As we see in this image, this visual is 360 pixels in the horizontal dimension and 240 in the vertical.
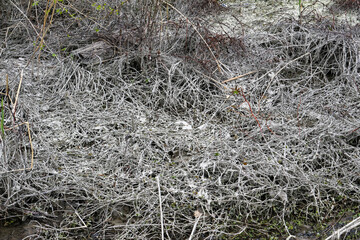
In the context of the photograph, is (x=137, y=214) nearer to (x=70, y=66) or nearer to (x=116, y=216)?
(x=116, y=216)

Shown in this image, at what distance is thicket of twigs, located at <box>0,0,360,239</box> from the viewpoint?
2.64m

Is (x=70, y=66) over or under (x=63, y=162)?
over

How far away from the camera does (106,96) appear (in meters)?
3.89

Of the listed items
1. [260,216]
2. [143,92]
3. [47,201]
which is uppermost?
[143,92]

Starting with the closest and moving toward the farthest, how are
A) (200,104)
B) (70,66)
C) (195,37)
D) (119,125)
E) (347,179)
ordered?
1. (347,179)
2. (119,125)
3. (200,104)
4. (70,66)
5. (195,37)

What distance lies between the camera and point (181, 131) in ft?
11.2

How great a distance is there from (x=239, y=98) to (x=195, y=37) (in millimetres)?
1060

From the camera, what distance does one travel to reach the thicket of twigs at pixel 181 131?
2641 millimetres

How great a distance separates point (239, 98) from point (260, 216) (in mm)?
1473

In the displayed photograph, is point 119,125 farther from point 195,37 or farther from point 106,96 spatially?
point 195,37

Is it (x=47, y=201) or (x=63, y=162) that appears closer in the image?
(x=47, y=201)

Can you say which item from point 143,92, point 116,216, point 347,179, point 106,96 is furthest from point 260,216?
point 106,96

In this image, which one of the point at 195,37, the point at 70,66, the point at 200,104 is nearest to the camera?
the point at 200,104

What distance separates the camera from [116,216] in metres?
2.67
